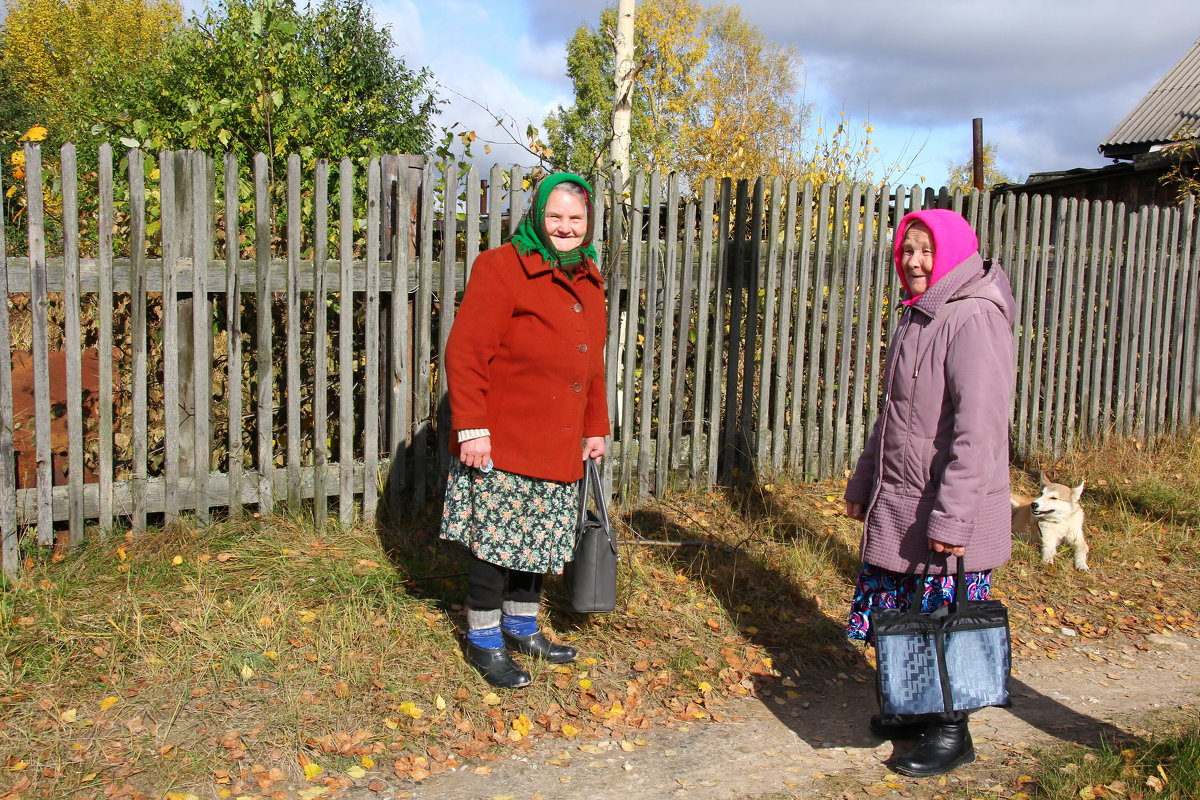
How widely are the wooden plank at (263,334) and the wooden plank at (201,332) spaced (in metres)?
0.21

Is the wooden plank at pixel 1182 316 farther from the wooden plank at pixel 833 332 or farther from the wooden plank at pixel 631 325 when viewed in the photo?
the wooden plank at pixel 631 325

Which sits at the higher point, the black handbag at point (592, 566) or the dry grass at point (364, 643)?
the black handbag at point (592, 566)

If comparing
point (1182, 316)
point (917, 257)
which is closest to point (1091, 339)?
point (1182, 316)

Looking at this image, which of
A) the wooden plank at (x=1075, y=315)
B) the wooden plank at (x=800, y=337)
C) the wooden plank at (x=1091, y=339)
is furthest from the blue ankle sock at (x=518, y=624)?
the wooden plank at (x=1091, y=339)

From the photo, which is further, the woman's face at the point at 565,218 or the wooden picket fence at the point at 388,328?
the wooden picket fence at the point at 388,328

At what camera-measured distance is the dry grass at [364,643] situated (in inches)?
113

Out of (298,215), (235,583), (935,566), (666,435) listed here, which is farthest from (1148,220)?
(235,583)

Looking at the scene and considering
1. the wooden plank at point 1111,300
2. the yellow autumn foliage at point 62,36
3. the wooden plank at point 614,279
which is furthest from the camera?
the yellow autumn foliage at point 62,36

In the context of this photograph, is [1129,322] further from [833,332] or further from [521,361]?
[521,361]

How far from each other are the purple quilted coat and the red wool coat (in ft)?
3.47

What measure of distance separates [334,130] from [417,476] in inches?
182

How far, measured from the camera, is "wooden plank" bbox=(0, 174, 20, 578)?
3.58 m

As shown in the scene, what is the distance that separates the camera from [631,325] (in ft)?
16.2

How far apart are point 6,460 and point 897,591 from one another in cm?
342
